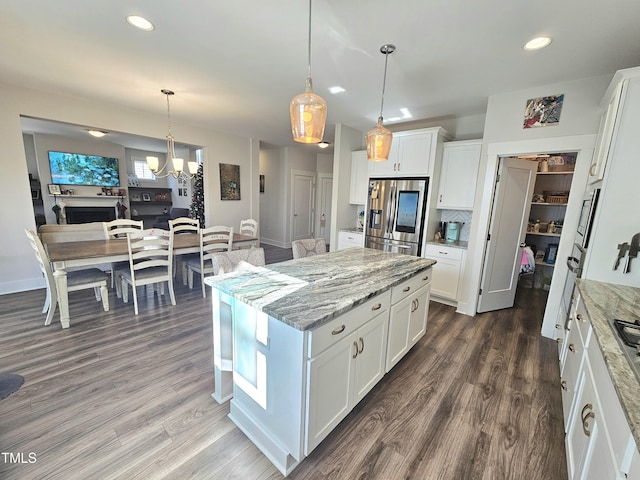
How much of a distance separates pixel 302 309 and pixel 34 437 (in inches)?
69.8

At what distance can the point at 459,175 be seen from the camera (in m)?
3.59

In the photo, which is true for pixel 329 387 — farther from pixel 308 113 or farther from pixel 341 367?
pixel 308 113

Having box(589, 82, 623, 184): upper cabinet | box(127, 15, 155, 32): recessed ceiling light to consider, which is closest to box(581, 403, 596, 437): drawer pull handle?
box(589, 82, 623, 184): upper cabinet

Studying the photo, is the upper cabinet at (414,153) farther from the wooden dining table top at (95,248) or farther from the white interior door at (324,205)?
the white interior door at (324,205)

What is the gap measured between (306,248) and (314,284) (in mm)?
1267

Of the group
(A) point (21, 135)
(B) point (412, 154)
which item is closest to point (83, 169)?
(A) point (21, 135)

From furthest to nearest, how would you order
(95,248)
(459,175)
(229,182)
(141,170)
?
(141,170) < (229,182) < (459,175) < (95,248)

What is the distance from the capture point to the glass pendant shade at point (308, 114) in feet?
4.91

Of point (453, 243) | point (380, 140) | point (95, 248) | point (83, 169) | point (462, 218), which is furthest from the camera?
point (83, 169)

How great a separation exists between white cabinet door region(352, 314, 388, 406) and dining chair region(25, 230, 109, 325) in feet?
9.91

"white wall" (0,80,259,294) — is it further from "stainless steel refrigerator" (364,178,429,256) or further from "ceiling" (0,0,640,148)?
"stainless steel refrigerator" (364,178,429,256)

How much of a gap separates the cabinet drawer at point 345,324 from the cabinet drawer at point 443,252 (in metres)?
2.09

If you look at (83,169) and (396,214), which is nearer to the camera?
(396,214)

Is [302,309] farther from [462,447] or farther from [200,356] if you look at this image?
[200,356]
